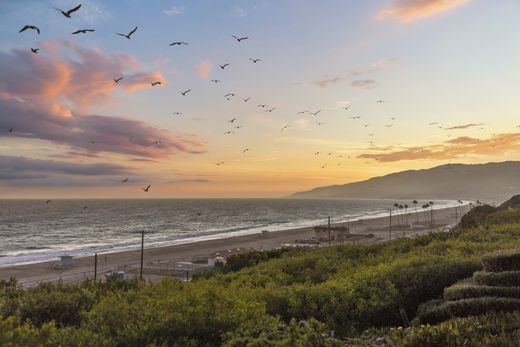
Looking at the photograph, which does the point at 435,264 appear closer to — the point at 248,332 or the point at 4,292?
the point at 248,332

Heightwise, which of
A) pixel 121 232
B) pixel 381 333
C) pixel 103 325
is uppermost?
pixel 103 325

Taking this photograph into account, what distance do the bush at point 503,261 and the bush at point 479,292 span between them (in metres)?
2.09

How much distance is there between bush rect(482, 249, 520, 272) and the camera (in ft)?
41.0

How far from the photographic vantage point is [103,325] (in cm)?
750

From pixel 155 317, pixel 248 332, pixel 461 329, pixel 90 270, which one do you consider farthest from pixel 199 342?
pixel 90 270

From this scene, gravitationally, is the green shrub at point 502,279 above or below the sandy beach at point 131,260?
above

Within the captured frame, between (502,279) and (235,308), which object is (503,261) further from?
(235,308)

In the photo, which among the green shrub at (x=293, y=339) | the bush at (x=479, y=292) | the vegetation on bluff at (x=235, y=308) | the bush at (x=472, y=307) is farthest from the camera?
the bush at (x=479, y=292)

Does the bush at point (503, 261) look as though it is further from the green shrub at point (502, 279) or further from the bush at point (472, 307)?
the bush at point (472, 307)

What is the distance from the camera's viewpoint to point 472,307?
9.83 m

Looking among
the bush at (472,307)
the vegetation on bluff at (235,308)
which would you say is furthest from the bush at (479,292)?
the bush at (472,307)

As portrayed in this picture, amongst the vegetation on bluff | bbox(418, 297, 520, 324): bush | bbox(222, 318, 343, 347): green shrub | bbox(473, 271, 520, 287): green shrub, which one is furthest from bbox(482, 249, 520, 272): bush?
bbox(222, 318, 343, 347): green shrub

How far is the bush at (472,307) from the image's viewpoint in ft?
31.6

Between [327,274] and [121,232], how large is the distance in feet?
408
